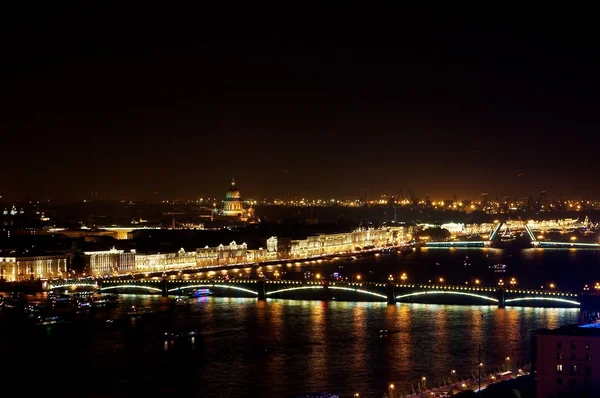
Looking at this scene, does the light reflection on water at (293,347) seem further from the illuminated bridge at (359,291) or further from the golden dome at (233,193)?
the golden dome at (233,193)

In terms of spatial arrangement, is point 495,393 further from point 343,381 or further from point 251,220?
point 251,220

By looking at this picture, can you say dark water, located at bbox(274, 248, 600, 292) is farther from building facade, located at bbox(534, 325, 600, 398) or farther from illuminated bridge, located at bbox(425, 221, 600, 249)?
building facade, located at bbox(534, 325, 600, 398)

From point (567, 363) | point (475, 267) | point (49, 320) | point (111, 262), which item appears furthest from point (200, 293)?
point (567, 363)

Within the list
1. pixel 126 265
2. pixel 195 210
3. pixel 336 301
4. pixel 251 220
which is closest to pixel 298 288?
pixel 336 301

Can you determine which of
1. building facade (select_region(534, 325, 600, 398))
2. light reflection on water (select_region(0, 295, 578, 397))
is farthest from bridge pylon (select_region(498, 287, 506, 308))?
building facade (select_region(534, 325, 600, 398))

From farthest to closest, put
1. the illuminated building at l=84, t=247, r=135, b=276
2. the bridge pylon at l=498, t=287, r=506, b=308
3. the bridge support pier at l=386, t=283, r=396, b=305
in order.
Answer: the illuminated building at l=84, t=247, r=135, b=276
the bridge support pier at l=386, t=283, r=396, b=305
the bridge pylon at l=498, t=287, r=506, b=308

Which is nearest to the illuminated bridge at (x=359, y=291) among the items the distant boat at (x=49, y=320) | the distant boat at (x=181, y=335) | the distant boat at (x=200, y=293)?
the distant boat at (x=200, y=293)
